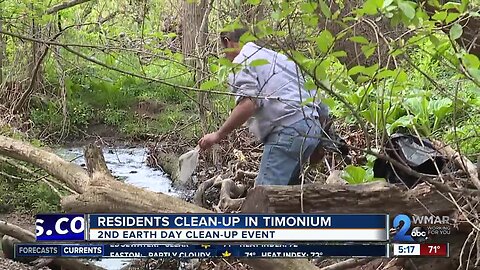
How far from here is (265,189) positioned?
11.1ft

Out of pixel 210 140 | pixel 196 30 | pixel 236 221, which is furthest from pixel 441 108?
pixel 196 30

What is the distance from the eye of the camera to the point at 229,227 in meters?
3.44

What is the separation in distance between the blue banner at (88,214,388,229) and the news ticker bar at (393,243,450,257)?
0.45 ft

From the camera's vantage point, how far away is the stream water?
7.71m

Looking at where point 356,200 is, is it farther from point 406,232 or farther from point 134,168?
point 134,168

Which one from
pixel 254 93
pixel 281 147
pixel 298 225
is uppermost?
pixel 254 93

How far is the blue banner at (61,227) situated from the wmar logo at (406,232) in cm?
162

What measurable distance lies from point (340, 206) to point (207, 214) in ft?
2.22

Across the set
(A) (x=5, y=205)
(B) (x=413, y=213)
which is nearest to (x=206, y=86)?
(B) (x=413, y=213)

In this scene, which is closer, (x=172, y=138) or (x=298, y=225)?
(x=298, y=225)

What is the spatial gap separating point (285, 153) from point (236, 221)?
496 millimetres

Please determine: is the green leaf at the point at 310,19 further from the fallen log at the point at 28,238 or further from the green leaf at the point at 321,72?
the fallen log at the point at 28,238

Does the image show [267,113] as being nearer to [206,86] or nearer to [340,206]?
[340,206]

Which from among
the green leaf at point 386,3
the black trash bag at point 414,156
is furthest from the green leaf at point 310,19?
the black trash bag at point 414,156
